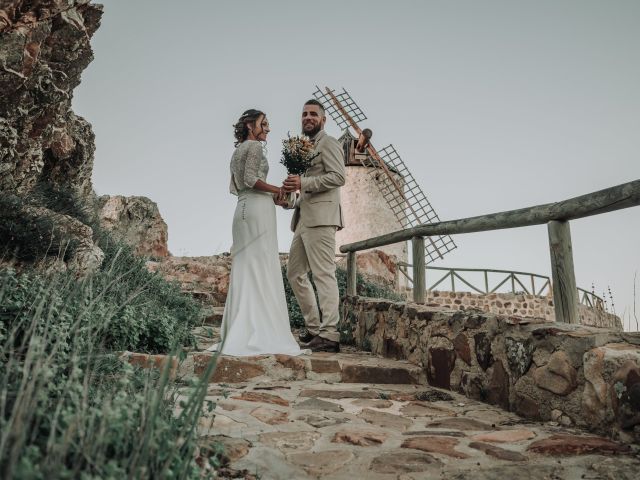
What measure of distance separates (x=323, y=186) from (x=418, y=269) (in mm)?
1145

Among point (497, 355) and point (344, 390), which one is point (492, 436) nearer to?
point (497, 355)

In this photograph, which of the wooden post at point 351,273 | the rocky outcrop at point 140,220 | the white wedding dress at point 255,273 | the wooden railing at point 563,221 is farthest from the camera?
the rocky outcrop at point 140,220

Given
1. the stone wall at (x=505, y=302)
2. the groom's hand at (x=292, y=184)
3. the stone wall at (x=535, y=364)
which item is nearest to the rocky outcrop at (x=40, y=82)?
the groom's hand at (x=292, y=184)


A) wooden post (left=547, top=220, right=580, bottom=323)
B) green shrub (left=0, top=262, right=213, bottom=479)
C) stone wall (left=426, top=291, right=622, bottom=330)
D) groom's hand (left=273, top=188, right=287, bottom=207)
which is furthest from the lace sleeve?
stone wall (left=426, top=291, right=622, bottom=330)

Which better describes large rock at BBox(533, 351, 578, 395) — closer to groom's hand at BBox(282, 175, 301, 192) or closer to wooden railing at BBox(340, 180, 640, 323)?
wooden railing at BBox(340, 180, 640, 323)

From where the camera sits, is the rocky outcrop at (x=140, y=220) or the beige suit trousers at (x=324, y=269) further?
the rocky outcrop at (x=140, y=220)

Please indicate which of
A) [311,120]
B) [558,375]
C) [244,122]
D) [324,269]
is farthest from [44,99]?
[558,375]

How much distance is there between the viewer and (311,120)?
4.59 meters

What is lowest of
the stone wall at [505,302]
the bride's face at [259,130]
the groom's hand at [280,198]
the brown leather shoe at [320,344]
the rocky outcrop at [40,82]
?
the brown leather shoe at [320,344]

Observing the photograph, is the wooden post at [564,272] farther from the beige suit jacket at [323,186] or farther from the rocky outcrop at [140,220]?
the rocky outcrop at [140,220]

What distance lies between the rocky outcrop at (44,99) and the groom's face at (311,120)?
7.85ft

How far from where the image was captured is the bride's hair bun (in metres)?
4.34

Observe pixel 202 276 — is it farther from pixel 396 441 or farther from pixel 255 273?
pixel 396 441

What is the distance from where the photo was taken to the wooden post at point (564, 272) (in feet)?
8.21
